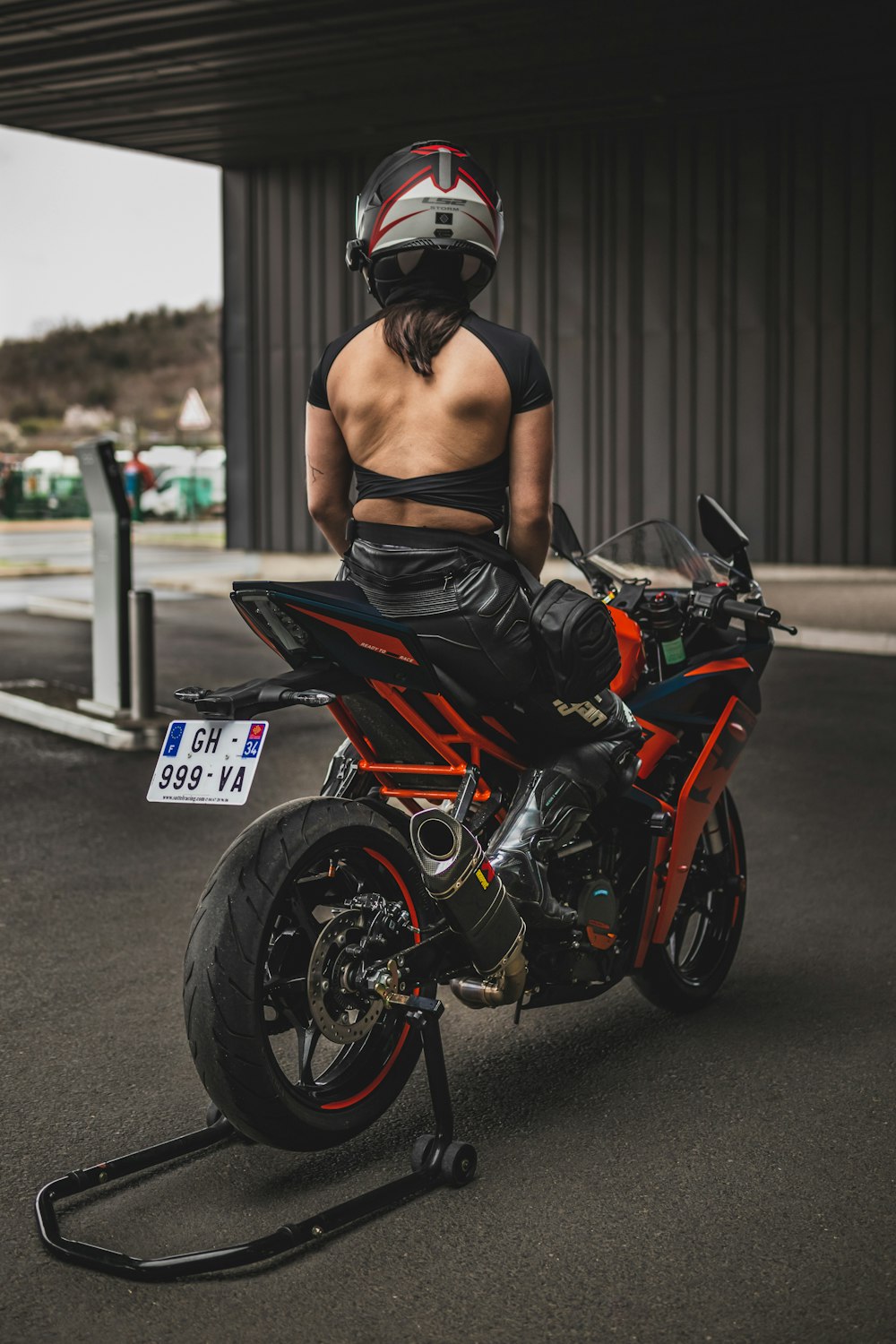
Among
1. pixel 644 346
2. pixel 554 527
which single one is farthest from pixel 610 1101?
pixel 644 346

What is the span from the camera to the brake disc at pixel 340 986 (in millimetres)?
3371

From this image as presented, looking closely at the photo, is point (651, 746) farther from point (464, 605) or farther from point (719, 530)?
point (464, 605)

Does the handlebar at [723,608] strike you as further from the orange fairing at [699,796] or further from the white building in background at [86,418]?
the white building in background at [86,418]

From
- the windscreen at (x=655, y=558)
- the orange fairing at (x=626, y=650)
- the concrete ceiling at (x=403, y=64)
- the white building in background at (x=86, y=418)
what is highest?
the white building in background at (x=86, y=418)

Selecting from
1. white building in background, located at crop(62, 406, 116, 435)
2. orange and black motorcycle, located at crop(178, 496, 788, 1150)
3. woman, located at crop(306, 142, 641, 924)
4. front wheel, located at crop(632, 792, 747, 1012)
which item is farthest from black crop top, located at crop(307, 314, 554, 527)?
white building in background, located at crop(62, 406, 116, 435)

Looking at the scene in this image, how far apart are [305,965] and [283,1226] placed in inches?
21.9

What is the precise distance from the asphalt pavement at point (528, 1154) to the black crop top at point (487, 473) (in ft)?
4.97

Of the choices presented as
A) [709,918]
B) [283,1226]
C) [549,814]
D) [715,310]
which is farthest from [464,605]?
[715,310]

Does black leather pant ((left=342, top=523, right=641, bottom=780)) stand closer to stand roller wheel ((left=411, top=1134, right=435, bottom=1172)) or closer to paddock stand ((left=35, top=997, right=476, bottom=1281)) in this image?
paddock stand ((left=35, top=997, right=476, bottom=1281))

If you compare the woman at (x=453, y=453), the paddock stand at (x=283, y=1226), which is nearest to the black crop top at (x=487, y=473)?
the woman at (x=453, y=453)

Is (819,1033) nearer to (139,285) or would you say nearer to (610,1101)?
(610,1101)

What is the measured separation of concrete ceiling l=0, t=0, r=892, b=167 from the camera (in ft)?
49.9

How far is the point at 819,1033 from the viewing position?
174 inches

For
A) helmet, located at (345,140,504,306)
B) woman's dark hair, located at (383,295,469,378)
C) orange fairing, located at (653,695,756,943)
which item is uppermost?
helmet, located at (345,140,504,306)
